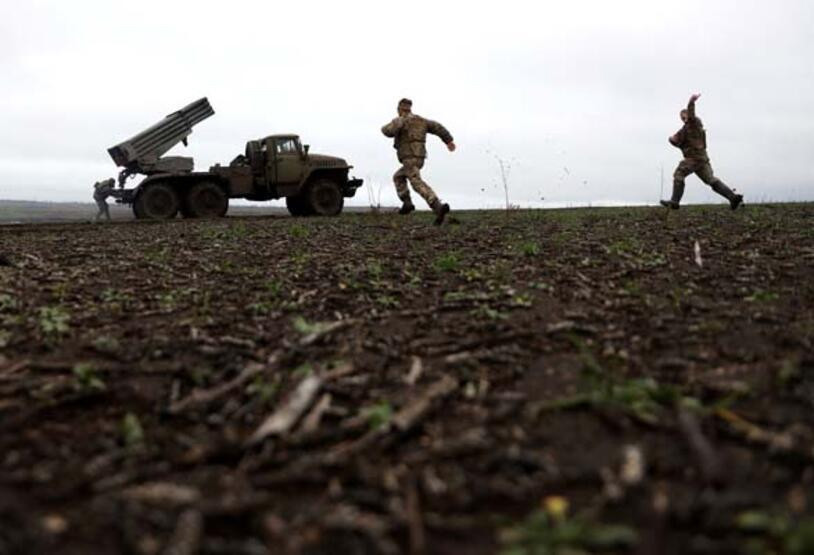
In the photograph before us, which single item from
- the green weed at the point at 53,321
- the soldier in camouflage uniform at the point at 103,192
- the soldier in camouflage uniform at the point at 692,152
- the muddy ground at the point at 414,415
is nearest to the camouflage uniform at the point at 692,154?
the soldier in camouflage uniform at the point at 692,152

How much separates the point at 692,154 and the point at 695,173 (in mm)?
515

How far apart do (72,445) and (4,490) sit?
0.44 metres

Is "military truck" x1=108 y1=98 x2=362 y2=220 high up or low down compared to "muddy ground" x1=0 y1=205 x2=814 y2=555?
up

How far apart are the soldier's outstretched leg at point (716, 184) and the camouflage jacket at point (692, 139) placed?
10.6 inches

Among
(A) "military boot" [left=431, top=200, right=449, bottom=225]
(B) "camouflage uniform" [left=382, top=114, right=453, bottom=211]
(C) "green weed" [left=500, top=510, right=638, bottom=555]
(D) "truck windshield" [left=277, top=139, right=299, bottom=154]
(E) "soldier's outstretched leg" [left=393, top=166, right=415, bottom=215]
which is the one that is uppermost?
(D) "truck windshield" [left=277, top=139, right=299, bottom=154]

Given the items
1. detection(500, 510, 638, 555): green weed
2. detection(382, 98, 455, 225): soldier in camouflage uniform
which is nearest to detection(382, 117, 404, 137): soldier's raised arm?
detection(382, 98, 455, 225): soldier in camouflage uniform

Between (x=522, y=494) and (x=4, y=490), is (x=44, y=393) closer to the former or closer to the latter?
(x=4, y=490)

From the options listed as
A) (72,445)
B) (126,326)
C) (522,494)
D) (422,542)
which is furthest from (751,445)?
(126,326)

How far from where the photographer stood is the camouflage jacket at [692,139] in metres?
15.1

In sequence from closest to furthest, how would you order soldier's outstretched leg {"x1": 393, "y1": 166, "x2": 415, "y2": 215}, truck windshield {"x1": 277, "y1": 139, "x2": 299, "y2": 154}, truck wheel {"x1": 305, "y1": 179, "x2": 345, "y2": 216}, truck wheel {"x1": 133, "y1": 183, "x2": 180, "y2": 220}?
1. soldier's outstretched leg {"x1": 393, "y1": 166, "x2": 415, "y2": 215}
2. truck wheel {"x1": 133, "y1": 183, "x2": 180, "y2": 220}
3. truck windshield {"x1": 277, "y1": 139, "x2": 299, "y2": 154}
4. truck wheel {"x1": 305, "y1": 179, "x2": 345, "y2": 216}

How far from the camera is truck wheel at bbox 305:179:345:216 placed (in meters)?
22.3

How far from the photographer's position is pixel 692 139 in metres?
15.2

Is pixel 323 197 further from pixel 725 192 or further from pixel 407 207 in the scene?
pixel 725 192

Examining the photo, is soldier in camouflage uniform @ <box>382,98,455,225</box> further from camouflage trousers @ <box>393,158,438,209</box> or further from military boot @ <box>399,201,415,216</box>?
military boot @ <box>399,201,415,216</box>
